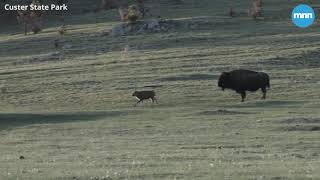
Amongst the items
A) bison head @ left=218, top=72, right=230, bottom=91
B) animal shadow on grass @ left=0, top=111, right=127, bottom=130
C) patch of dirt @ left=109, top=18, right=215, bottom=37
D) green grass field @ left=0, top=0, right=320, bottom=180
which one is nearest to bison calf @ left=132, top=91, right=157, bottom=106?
green grass field @ left=0, top=0, right=320, bottom=180

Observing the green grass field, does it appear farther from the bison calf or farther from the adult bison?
the adult bison

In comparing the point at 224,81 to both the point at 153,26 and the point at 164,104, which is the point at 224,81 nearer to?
the point at 164,104

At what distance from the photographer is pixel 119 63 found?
230 ft

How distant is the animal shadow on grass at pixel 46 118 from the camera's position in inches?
1524

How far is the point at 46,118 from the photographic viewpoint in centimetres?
4044

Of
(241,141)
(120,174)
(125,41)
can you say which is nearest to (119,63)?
(125,41)

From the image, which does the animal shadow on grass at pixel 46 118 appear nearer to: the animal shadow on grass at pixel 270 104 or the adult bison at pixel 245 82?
the animal shadow on grass at pixel 270 104

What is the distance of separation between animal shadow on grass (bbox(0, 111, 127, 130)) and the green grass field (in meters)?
0.06

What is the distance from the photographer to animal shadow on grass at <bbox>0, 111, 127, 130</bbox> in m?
38.7

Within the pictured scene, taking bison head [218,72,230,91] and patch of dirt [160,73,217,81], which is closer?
bison head [218,72,230,91]

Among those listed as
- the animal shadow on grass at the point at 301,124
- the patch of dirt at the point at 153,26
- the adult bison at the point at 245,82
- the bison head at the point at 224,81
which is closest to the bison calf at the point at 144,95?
the bison head at the point at 224,81

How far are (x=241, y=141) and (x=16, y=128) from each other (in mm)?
13620

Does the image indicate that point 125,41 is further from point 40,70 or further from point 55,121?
point 55,121

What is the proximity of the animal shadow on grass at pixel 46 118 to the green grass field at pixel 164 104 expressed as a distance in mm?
63
